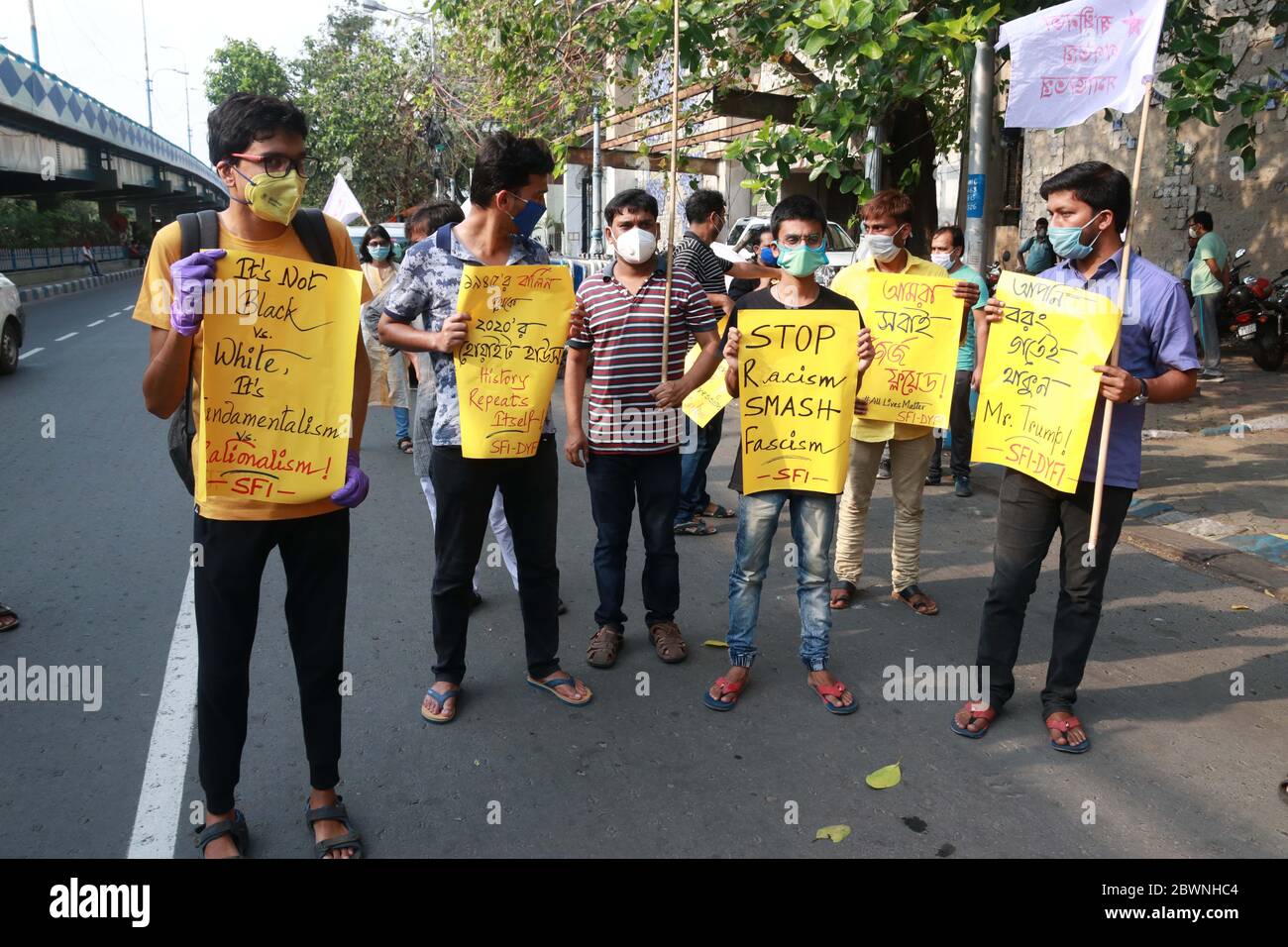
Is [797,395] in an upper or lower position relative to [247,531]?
upper

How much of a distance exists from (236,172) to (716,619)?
309cm

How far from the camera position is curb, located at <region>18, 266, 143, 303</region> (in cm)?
2677

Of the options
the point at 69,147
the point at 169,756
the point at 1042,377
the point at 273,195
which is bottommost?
the point at 169,756

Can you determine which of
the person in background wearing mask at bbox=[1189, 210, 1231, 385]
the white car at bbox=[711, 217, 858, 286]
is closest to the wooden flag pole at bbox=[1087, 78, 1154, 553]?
the person in background wearing mask at bbox=[1189, 210, 1231, 385]

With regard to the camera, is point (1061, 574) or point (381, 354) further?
point (381, 354)

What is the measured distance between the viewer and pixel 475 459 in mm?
3674

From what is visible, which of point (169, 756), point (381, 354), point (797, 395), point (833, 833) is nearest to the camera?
point (833, 833)

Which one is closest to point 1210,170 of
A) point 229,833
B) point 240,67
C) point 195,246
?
point 195,246

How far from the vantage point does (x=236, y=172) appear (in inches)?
104

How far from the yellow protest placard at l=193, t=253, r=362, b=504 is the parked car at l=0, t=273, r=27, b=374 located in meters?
11.5

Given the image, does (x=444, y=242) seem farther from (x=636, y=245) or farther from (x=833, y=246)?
(x=833, y=246)

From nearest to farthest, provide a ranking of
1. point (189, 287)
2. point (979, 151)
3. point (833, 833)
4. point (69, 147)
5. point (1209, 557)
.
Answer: point (189, 287)
point (833, 833)
point (1209, 557)
point (979, 151)
point (69, 147)

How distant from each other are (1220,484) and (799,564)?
496cm
